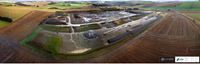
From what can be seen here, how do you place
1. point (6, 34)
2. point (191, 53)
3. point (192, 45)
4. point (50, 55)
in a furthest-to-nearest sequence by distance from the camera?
point (6, 34), point (192, 45), point (191, 53), point (50, 55)

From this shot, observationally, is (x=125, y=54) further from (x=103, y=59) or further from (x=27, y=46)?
(x=27, y=46)

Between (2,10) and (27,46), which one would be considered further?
(2,10)

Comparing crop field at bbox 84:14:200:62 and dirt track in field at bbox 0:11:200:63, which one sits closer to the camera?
dirt track in field at bbox 0:11:200:63

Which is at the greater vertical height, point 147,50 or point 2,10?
point 2,10

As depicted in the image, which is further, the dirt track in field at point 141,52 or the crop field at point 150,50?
the crop field at point 150,50

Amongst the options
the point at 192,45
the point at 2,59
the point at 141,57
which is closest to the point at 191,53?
the point at 192,45

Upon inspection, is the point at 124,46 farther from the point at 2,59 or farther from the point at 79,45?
the point at 2,59

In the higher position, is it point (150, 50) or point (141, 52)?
point (150, 50)

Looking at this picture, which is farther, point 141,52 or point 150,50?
point 150,50

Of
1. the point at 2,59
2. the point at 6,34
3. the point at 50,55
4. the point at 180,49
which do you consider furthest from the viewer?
the point at 6,34

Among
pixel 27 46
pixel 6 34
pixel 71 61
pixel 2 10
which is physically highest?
pixel 2 10
